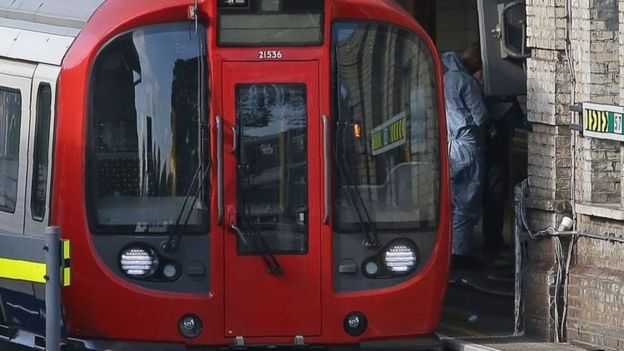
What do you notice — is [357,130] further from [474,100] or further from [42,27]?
[474,100]

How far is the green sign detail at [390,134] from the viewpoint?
36.9ft

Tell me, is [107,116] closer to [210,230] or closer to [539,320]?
[210,230]

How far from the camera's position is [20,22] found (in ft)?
40.7

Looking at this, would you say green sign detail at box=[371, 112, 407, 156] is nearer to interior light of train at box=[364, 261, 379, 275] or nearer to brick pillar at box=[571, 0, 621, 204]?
interior light of train at box=[364, 261, 379, 275]

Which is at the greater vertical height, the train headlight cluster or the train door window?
the train door window

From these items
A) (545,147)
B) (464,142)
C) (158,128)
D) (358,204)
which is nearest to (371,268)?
(358,204)

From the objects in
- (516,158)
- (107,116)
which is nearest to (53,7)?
(107,116)

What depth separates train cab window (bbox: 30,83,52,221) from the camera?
37.7 ft

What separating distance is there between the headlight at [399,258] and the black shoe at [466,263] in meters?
3.97

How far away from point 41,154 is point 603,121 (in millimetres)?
3732

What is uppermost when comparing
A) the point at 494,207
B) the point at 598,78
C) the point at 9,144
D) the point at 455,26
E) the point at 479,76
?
the point at 455,26

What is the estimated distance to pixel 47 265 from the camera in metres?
9.12

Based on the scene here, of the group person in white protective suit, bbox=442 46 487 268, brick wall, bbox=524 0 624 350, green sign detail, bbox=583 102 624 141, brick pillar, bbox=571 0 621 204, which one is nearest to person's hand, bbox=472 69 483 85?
person in white protective suit, bbox=442 46 487 268

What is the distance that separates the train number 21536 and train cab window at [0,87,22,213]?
179 cm
